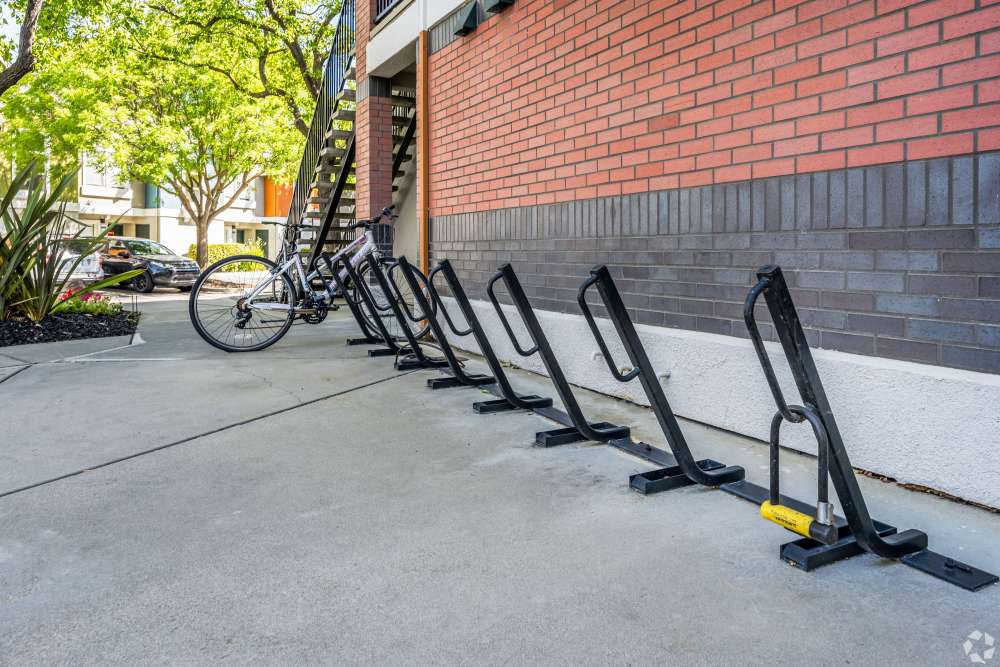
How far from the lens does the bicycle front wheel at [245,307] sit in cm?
691

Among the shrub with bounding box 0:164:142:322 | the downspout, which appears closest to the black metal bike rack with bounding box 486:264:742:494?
the downspout

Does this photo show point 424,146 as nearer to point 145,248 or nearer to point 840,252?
point 840,252

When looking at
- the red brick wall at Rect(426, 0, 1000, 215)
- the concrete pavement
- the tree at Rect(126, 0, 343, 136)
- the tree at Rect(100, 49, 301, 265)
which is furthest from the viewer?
the tree at Rect(100, 49, 301, 265)

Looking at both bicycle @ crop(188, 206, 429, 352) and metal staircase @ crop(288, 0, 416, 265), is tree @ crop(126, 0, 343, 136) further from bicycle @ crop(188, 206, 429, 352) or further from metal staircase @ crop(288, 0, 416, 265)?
bicycle @ crop(188, 206, 429, 352)

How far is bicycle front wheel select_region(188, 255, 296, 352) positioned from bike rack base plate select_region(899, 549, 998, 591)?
5.72 m

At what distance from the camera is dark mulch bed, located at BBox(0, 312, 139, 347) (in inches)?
288

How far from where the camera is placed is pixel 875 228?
3154 millimetres

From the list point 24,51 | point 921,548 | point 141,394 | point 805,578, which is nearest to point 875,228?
point 921,548

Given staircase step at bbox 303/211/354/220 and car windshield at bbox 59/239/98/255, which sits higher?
staircase step at bbox 303/211/354/220

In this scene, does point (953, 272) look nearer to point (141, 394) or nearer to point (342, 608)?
point (342, 608)

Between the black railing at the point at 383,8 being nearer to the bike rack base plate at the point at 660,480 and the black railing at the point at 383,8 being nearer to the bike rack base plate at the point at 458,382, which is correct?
the bike rack base plate at the point at 458,382

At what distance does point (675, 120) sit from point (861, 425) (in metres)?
1.93

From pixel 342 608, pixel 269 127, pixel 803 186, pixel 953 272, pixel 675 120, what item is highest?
pixel 269 127

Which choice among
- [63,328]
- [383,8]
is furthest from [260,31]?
[63,328]
